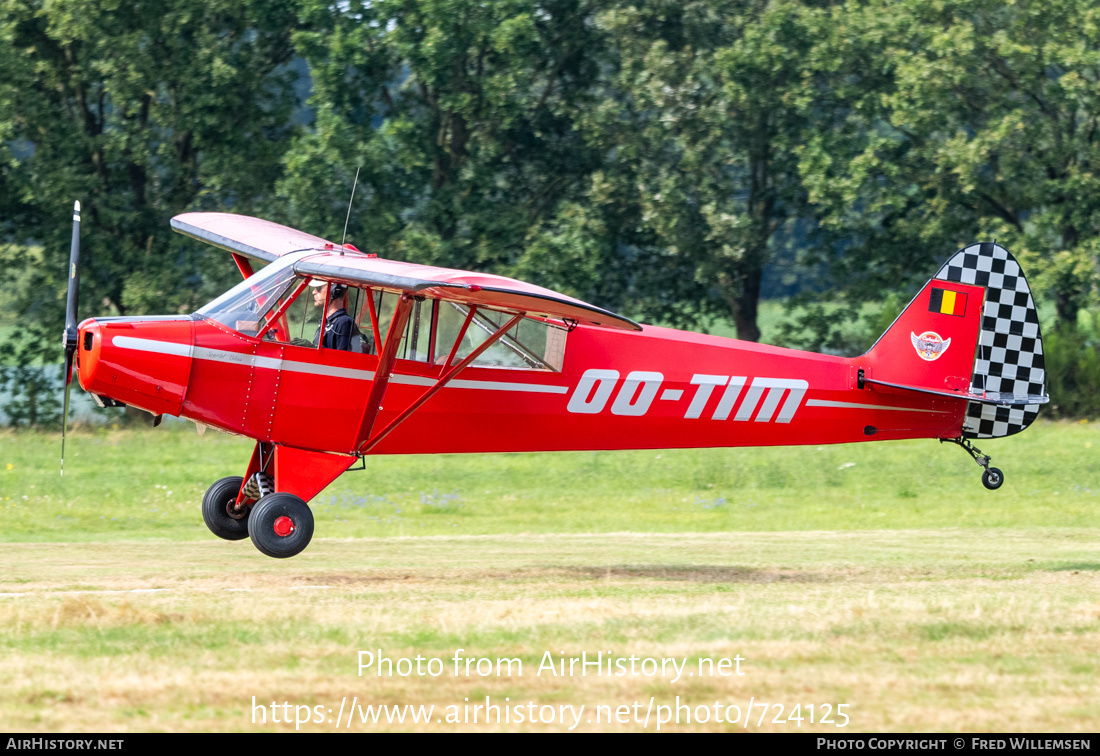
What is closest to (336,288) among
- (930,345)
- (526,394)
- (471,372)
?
(471,372)

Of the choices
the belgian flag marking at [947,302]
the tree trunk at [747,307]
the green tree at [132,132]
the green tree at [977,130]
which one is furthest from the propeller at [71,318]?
the tree trunk at [747,307]

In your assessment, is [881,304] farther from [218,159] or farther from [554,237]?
[218,159]

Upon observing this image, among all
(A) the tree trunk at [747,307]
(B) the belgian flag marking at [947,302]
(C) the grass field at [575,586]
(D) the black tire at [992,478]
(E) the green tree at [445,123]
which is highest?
(E) the green tree at [445,123]

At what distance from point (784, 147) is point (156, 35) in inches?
500

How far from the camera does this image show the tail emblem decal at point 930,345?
39.3 ft

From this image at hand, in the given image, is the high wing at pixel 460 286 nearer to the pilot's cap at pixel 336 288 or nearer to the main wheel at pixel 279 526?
the pilot's cap at pixel 336 288

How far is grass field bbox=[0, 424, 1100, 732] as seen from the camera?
6.71 m

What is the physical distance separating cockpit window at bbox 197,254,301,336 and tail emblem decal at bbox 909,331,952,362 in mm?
6093

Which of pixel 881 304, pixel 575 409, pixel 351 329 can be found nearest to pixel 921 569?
pixel 575 409

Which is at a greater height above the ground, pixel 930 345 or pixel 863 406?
pixel 930 345

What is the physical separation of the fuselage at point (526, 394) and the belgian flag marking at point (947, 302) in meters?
0.87

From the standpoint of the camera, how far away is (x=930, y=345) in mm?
11992

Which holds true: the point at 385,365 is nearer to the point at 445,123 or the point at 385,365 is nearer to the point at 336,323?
the point at 336,323

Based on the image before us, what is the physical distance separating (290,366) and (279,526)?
4.62 ft
